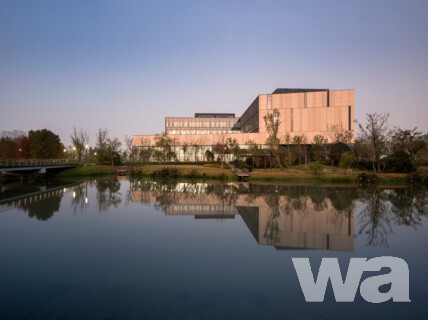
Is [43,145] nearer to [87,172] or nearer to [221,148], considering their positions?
[87,172]

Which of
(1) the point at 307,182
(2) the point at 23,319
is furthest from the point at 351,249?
(1) the point at 307,182

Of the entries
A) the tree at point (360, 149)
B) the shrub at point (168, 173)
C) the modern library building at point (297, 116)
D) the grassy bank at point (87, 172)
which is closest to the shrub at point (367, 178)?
the tree at point (360, 149)

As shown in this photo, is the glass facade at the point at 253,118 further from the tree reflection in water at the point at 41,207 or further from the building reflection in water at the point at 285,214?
the tree reflection in water at the point at 41,207

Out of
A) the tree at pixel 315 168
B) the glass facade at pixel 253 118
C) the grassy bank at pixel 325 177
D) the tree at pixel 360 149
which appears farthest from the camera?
the glass facade at pixel 253 118

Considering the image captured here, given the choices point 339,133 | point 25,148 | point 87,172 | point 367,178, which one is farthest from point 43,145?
point 339,133

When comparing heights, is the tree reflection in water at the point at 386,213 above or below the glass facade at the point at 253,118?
below

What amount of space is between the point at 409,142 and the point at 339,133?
14460 millimetres

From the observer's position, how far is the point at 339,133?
45.1 m

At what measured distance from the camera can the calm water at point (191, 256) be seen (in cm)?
463

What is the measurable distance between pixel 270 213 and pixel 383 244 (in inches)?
192

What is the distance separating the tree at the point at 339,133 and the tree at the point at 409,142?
1116 cm

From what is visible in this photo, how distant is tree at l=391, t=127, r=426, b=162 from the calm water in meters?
20.5

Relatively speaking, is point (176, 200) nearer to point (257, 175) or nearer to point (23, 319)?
point (23, 319)

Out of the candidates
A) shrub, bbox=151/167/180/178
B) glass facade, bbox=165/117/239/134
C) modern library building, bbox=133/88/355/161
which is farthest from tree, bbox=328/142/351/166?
glass facade, bbox=165/117/239/134
